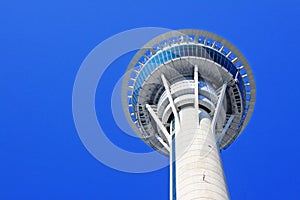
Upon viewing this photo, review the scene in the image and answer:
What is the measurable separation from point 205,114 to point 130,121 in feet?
48.2

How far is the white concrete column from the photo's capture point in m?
37.5

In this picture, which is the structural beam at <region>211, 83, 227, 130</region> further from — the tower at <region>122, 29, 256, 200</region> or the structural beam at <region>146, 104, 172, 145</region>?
the structural beam at <region>146, 104, 172, 145</region>

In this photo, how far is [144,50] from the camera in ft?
196

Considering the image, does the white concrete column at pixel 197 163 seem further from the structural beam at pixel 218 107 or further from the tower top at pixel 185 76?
the tower top at pixel 185 76

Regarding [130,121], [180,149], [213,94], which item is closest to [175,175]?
[180,149]

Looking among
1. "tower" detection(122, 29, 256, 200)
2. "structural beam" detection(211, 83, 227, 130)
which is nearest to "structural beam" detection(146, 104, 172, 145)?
"tower" detection(122, 29, 256, 200)

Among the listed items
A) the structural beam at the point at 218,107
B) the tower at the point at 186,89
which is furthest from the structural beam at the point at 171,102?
the structural beam at the point at 218,107

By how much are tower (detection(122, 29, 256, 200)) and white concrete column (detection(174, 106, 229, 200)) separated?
71 centimetres

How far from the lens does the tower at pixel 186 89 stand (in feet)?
172

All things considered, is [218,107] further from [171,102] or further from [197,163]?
[197,163]

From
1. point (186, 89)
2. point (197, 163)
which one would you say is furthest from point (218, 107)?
point (197, 163)

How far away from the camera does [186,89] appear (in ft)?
178

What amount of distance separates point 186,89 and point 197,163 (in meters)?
15.6

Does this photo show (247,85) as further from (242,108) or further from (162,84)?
(162,84)
